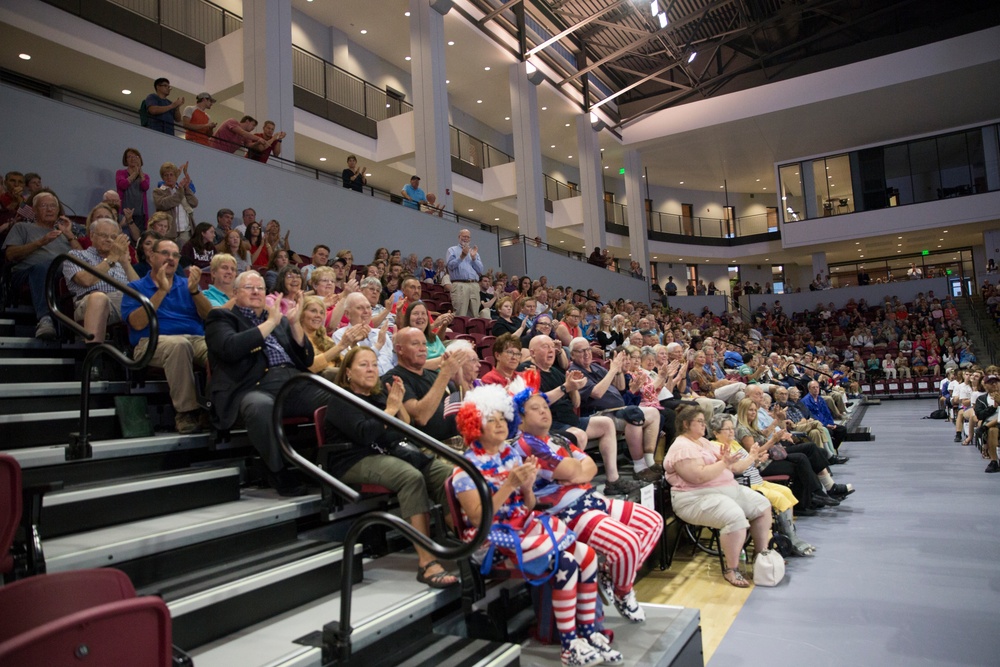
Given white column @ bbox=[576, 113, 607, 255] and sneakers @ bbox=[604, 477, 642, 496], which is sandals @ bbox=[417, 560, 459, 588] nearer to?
sneakers @ bbox=[604, 477, 642, 496]

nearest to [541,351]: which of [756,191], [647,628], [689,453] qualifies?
[689,453]

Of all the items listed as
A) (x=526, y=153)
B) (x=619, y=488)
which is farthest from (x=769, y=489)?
(x=526, y=153)

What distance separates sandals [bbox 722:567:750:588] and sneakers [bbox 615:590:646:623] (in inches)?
63.0

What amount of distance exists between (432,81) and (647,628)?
1142cm

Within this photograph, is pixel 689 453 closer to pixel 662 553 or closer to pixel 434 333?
pixel 662 553

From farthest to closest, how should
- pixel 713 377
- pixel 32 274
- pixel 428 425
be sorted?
1. pixel 713 377
2. pixel 32 274
3. pixel 428 425

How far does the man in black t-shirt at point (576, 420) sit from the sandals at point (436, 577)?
170 centimetres

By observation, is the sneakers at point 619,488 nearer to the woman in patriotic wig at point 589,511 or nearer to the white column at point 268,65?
the woman in patriotic wig at point 589,511

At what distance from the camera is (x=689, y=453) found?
14.8ft

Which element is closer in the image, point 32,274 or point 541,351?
point 32,274

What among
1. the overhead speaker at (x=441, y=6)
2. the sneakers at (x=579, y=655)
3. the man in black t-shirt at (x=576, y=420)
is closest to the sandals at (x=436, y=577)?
the sneakers at (x=579, y=655)

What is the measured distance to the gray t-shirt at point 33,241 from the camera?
412 cm

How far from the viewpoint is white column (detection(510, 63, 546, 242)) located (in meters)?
15.6

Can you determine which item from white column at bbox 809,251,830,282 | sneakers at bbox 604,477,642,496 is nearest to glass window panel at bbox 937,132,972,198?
white column at bbox 809,251,830,282
